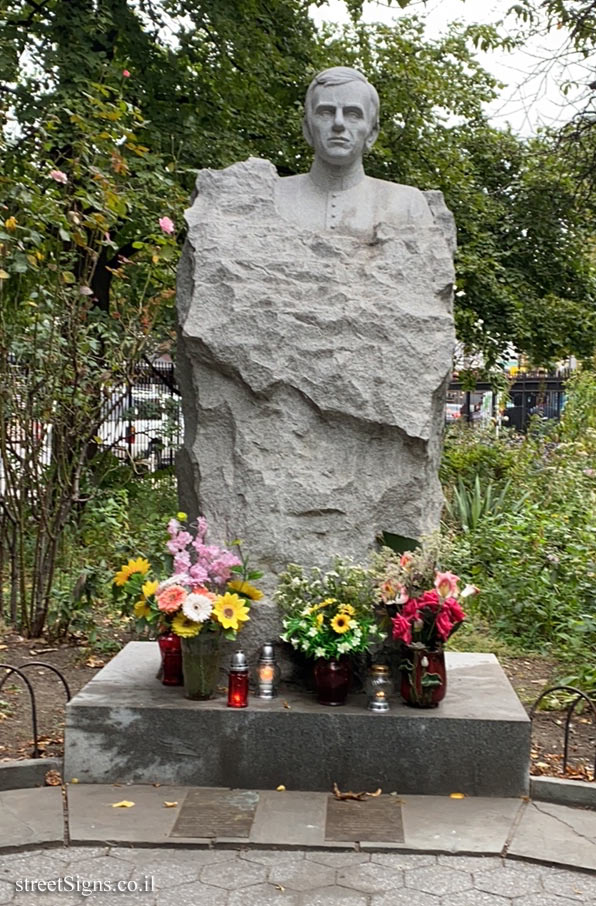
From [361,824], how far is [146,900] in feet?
2.90

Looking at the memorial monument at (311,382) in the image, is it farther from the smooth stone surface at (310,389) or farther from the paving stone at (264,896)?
the paving stone at (264,896)

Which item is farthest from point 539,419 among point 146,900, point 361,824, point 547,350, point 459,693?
point 146,900

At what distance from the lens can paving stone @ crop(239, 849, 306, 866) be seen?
3533 millimetres

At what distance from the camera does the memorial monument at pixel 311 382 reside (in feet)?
15.1

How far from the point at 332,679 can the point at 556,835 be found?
3.37ft

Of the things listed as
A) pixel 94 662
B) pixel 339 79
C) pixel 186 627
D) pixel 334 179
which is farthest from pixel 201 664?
pixel 339 79

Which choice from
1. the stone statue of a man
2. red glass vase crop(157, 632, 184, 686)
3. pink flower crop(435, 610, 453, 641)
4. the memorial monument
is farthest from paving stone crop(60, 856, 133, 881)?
the stone statue of a man

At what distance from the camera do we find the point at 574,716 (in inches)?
207

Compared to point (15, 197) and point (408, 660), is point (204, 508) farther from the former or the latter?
point (15, 197)

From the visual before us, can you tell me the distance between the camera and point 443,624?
4180 millimetres

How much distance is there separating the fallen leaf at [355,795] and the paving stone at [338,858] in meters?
0.44

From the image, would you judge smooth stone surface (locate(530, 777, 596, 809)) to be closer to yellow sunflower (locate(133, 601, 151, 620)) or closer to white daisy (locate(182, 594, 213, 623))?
white daisy (locate(182, 594, 213, 623))

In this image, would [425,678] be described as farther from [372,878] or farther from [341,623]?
[372,878]

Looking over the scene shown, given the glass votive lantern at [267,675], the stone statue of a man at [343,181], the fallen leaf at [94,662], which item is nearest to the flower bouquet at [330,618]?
the glass votive lantern at [267,675]
